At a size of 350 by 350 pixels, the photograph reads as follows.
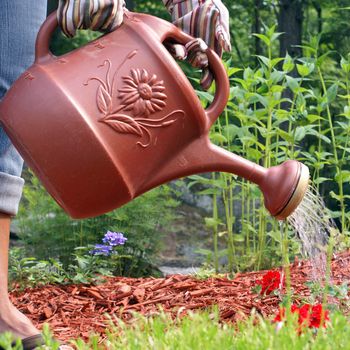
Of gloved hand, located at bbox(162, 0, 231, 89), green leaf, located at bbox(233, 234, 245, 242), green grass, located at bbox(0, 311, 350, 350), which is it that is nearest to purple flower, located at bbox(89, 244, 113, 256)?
green leaf, located at bbox(233, 234, 245, 242)

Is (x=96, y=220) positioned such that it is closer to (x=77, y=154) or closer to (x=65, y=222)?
(x=65, y=222)

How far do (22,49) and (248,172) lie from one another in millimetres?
640

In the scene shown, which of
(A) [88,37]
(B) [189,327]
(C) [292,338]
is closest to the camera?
(C) [292,338]

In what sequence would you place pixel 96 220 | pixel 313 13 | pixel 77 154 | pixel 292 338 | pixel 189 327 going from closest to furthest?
pixel 292 338
pixel 189 327
pixel 77 154
pixel 96 220
pixel 313 13

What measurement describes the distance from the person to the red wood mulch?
0.49m

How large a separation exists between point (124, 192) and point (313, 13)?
12448mm

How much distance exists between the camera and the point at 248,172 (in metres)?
1.95

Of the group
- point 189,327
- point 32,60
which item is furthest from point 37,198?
point 189,327

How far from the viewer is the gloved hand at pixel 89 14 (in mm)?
1860

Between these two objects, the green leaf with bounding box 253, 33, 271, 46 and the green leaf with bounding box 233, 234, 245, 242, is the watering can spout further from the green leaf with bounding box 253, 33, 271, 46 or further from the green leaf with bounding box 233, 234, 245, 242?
the green leaf with bounding box 233, 234, 245, 242

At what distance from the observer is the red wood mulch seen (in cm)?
260

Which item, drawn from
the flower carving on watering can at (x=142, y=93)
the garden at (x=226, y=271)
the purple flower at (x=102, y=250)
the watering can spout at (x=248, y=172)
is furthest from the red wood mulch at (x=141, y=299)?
the flower carving on watering can at (x=142, y=93)

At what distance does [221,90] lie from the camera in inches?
77.5

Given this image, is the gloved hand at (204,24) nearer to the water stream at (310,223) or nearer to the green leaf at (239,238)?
the water stream at (310,223)
